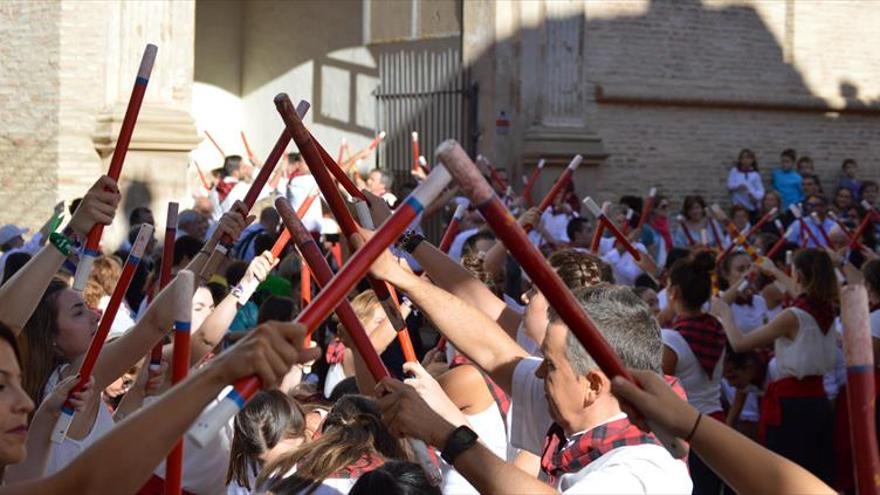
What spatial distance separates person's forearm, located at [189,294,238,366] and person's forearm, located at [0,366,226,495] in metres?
2.36

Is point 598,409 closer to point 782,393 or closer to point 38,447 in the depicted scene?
point 38,447

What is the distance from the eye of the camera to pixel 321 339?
330 inches

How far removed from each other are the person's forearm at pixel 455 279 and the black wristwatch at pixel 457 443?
1.70m

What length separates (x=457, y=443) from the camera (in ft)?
10.3

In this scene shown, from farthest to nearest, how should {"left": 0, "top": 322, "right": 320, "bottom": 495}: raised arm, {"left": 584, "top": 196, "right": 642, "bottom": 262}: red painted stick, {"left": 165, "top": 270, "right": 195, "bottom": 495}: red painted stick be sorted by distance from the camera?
{"left": 584, "top": 196, "right": 642, "bottom": 262}: red painted stick → {"left": 165, "top": 270, "right": 195, "bottom": 495}: red painted stick → {"left": 0, "top": 322, "right": 320, "bottom": 495}: raised arm

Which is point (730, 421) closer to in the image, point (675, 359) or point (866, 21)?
point (675, 359)

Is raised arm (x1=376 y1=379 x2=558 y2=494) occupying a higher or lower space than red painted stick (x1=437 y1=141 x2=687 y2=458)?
lower

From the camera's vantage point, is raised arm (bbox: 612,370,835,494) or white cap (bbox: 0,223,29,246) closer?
raised arm (bbox: 612,370,835,494)

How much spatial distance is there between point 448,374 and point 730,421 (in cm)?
490

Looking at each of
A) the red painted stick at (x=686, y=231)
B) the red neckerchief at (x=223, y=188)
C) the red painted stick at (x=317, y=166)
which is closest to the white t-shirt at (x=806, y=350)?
the red painted stick at (x=317, y=166)

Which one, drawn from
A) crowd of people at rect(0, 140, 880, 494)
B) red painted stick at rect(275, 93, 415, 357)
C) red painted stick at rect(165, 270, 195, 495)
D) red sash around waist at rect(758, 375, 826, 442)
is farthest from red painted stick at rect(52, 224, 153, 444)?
red sash around waist at rect(758, 375, 826, 442)

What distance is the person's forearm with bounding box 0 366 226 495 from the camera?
7.56 feet

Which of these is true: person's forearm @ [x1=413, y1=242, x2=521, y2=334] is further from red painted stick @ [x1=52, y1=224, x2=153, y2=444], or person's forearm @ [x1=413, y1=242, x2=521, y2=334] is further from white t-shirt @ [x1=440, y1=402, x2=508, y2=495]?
red painted stick @ [x1=52, y1=224, x2=153, y2=444]

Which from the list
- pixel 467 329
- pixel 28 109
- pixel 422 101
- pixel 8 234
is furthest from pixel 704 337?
pixel 422 101
